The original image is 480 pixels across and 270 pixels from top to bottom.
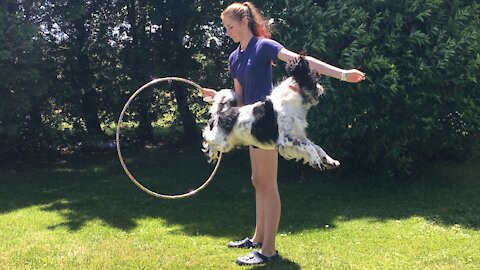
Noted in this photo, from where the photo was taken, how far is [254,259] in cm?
490

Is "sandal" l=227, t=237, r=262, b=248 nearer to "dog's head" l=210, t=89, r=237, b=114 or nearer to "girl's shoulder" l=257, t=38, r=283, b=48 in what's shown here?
"dog's head" l=210, t=89, r=237, b=114

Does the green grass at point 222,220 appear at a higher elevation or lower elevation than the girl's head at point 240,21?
lower

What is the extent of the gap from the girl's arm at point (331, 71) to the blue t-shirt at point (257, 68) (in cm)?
14

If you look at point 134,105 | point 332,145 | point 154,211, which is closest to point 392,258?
point 332,145

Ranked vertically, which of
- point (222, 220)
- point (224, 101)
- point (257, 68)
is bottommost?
point (222, 220)

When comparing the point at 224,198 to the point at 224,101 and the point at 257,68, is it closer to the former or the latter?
the point at 224,101

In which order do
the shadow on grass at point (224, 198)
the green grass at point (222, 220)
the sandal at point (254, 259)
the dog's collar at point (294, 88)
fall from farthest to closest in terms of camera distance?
the shadow on grass at point (224, 198), the green grass at point (222, 220), the sandal at point (254, 259), the dog's collar at point (294, 88)

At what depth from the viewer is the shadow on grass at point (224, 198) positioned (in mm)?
6648

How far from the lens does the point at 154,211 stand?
727cm

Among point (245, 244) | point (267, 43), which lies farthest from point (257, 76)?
point (245, 244)

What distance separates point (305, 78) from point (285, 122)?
1.19 ft

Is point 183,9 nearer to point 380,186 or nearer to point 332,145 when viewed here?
point 332,145

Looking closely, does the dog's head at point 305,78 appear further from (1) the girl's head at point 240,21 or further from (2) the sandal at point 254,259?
(2) the sandal at point 254,259

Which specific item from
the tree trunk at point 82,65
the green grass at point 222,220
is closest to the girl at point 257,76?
the green grass at point 222,220
